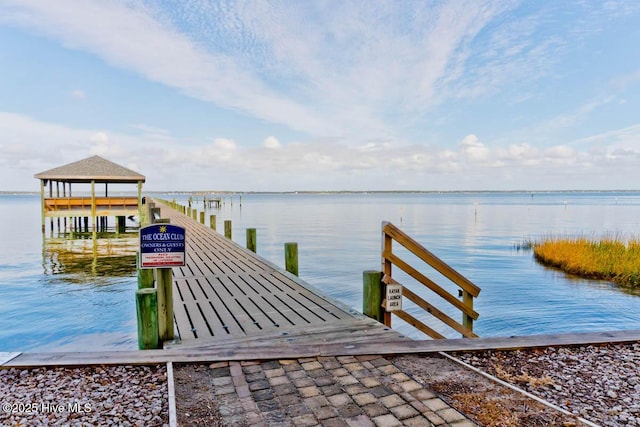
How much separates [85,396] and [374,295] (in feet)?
10.7

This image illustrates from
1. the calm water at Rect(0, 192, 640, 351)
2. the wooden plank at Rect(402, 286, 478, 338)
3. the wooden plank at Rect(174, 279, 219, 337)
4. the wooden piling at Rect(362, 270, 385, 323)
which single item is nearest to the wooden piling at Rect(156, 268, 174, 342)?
the wooden plank at Rect(174, 279, 219, 337)

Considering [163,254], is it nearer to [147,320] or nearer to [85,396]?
[147,320]

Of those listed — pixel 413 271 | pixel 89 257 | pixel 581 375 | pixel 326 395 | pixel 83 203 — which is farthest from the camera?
pixel 83 203

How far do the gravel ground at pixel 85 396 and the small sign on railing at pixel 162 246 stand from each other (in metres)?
1.13

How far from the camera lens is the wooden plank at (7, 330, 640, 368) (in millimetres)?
3744

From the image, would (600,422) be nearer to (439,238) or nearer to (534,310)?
(534,310)

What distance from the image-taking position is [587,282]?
13633mm

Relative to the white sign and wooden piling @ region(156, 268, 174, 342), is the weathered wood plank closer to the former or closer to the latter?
wooden piling @ region(156, 268, 174, 342)

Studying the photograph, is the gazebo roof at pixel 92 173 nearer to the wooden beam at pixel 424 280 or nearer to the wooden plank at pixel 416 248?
the wooden beam at pixel 424 280

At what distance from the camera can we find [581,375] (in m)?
3.56

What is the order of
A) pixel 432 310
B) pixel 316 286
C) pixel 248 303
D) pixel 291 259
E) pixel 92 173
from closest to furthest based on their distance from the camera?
pixel 432 310 < pixel 248 303 < pixel 291 259 < pixel 316 286 < pixel 92 173

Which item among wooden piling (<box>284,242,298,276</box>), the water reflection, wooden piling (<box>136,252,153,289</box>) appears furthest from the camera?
the water reflection

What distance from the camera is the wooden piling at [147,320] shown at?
4.27m

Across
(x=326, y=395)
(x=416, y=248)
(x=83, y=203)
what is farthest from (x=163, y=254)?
(x=83, y=203)
